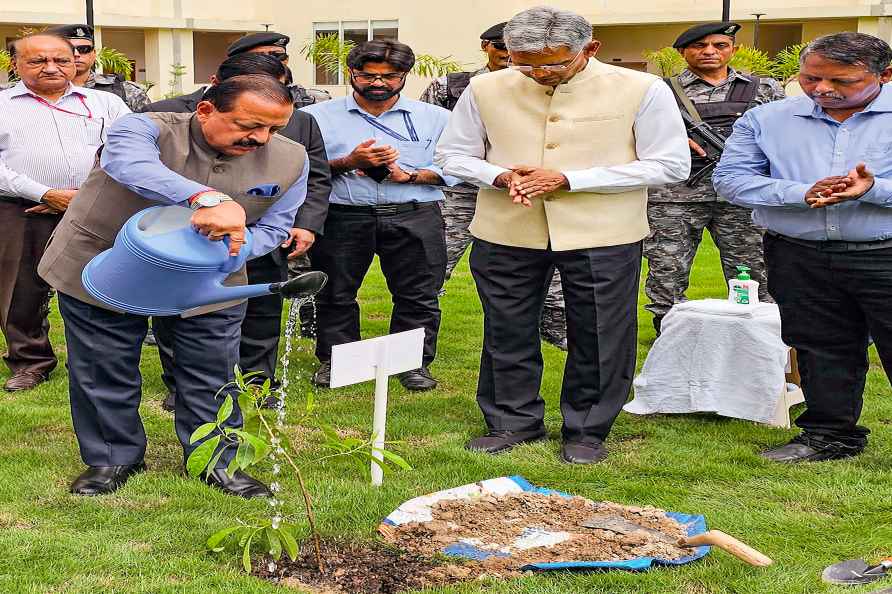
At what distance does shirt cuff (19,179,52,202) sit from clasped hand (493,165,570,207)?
8.62 ft

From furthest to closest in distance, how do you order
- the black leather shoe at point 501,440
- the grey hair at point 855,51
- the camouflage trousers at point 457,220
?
the camouflage trousers at point 457,220
the black leather shoe at point 501,440
the grey hair at point 855,51

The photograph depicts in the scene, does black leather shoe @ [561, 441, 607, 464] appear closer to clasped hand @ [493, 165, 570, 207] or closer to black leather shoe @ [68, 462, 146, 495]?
clasped hand @ [493, 165, 570, 207]

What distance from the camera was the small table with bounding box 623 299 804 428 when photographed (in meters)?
5.96

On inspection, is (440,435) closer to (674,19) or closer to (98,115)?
(98,115)

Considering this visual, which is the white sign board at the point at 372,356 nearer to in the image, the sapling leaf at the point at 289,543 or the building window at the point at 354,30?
the sapling leaf at the point at 289,543

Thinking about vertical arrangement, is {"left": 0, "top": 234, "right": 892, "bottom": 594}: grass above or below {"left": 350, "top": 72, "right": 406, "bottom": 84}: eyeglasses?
below

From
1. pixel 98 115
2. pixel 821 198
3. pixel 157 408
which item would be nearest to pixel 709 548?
pixel 821 198

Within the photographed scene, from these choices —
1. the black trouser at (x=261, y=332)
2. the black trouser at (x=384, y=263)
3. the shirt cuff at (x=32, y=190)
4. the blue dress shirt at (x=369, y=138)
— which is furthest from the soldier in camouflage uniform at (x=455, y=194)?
the shirt cuff at (x=32, y=190)

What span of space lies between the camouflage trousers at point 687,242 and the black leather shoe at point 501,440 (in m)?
2.33

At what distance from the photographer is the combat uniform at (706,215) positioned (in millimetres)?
7379

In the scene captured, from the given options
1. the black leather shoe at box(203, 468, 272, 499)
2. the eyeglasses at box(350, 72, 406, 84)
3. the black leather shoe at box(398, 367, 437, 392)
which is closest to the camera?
the black leather shoe at box(203, 468, 272, 499)

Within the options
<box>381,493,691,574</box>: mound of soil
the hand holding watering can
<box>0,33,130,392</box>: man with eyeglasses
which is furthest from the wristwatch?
<box>0,33,130,392</box>: man with eyeglasses

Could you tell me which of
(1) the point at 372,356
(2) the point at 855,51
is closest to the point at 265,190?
(1) the point at 372,356

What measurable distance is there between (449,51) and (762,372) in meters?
22.9
